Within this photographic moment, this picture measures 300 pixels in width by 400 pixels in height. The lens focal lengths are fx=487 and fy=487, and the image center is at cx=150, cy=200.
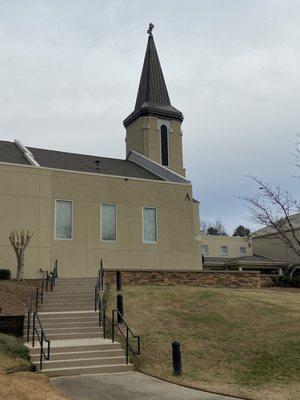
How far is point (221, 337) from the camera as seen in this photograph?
1447 centimetres

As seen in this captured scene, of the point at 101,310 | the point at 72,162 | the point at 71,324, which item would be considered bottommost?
the point at 71,324

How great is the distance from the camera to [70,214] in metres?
24.8

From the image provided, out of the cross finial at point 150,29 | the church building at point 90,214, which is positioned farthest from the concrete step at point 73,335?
the cross finial at point 150,29

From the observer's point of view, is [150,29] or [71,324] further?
[150,29]

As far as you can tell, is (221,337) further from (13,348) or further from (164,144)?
(164,144)

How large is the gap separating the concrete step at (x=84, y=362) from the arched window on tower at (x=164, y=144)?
904 inches

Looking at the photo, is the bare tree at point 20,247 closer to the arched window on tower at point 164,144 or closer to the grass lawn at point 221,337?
the grass lawn at point 221,337

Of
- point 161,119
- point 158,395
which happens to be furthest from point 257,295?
point 161,119

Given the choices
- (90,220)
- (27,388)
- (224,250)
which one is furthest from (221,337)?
(224,250)

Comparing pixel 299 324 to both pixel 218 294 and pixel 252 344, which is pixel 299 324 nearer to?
pixel 252 344

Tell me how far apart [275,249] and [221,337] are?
38.2 meters

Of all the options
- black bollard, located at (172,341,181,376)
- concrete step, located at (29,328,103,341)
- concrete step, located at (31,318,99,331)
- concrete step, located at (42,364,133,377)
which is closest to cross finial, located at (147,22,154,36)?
concrete step, located at (31,318,99,331)

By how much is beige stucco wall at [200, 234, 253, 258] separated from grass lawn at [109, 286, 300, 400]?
1334 inches

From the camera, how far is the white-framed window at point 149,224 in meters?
26.6
